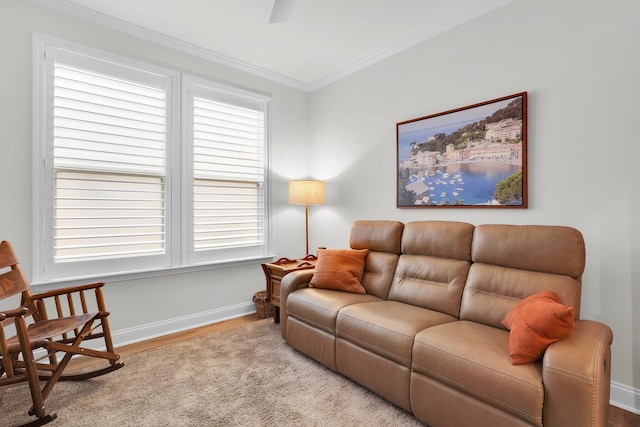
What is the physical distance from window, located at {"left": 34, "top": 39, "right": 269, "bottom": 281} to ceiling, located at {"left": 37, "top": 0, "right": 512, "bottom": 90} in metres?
0.35

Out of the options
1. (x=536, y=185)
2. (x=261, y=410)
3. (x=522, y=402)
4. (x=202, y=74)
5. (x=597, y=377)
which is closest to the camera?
(x=597, y=377)

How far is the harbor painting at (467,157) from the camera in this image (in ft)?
8.14

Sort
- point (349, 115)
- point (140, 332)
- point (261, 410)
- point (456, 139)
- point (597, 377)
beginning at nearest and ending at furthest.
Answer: point (597, 377), point (261, 410), point (456, 139), point (140, 332), point (349, 115)

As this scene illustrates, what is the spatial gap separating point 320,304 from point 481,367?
1239mm

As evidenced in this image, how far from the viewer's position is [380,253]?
9.78 ft

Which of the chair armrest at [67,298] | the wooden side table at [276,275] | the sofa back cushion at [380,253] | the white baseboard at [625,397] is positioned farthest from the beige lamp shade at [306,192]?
the white baseboard at [625,397]

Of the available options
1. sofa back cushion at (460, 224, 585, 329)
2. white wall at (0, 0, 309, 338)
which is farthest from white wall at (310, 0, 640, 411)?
white wall at (0, 0, 309, 338)

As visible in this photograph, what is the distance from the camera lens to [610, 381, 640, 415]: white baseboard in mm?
1994

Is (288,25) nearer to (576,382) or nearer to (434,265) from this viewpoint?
(434,265)

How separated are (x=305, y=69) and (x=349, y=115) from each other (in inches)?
29.8

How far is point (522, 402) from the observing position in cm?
144

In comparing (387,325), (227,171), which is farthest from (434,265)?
(227,171)

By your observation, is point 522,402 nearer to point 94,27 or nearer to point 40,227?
point 40,227

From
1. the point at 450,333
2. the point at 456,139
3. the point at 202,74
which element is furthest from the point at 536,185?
the point at 202,74
